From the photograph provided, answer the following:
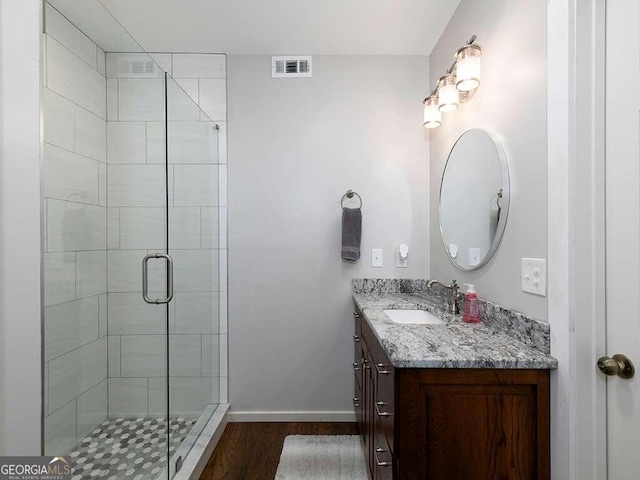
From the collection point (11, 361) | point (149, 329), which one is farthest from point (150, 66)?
point (11, 361)

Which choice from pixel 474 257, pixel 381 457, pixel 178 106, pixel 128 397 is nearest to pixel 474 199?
pixel 474 257

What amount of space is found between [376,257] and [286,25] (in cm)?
159

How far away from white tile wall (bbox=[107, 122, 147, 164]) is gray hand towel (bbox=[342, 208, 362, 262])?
1.23 meters

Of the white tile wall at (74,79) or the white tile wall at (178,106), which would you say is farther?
the white tile wall at (178,106)

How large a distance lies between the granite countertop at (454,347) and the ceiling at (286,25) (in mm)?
1719

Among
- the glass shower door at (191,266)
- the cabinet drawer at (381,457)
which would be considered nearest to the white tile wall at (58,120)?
the glass shower door at (191,266)

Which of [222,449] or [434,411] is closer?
[434,411]

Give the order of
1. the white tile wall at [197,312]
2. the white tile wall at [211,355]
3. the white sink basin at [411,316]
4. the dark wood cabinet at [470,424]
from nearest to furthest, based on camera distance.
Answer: the dark wood cabinet at [470,424] < the white sink basin at [411,316] < the white tile wall at [197,312] < the white tile wall at [211,355]

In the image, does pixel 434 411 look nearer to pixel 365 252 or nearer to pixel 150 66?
pixel 365 252

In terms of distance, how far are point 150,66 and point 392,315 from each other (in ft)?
6.19

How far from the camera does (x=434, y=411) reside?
1016 mm

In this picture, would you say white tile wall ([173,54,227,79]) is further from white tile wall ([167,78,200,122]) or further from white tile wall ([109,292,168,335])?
white tile wall ([109,292,168,335])

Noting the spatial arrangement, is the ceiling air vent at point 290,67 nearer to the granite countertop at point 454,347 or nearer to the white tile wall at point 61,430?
the granite countertop at point 454,347

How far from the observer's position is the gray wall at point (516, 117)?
112 cm
